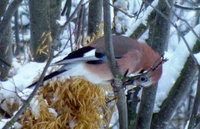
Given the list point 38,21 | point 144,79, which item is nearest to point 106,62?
point 144,79

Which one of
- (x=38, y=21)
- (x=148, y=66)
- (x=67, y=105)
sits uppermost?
(x=38, y=21)

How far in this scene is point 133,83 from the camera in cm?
216

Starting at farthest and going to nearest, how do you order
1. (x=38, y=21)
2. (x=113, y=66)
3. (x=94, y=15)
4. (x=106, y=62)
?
(x=94, y=15), (x=38, y=21), (x=106, y=62), (x=113, y=66)

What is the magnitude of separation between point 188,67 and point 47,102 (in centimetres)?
72

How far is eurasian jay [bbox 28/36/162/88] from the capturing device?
2066 mm

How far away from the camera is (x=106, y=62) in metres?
2.12

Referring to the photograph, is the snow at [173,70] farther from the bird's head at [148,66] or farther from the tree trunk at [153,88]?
the bird's head at [148,66]

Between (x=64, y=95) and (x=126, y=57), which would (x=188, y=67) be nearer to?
(x=126, y=57)

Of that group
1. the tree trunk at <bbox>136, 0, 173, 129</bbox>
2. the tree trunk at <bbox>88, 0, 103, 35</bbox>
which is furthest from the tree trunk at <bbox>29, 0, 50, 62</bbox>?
the tree trunk at <bbox>136, 0, 173, 129</bbox>

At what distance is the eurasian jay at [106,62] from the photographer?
2.07 m

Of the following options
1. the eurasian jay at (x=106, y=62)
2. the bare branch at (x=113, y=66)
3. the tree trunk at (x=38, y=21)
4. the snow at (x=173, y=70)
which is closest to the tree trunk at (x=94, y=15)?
the tree trunk at (x=38, y=21)

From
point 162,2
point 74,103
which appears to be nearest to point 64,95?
point 74,103

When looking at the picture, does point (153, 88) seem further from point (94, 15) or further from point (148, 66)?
point (94, 15)

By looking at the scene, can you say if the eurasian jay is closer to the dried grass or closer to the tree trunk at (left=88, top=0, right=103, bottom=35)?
the dried grass
